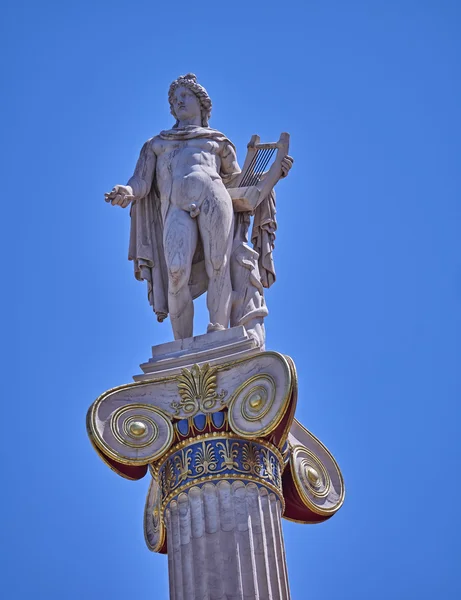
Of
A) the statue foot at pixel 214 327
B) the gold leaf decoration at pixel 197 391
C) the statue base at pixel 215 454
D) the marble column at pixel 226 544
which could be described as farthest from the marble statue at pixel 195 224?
the marble column at pixel 226 544

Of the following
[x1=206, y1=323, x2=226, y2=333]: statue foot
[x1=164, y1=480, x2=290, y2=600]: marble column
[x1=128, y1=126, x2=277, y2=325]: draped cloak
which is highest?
[x1=128, y1=126, x2=277, y2=325]: draped cloak

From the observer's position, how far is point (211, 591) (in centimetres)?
1928

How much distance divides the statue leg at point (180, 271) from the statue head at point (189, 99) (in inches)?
92.0

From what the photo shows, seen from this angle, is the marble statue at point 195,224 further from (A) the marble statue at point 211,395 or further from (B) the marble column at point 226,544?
(B) the marble column at point 226,544

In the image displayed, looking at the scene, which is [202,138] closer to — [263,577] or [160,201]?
[160,201]

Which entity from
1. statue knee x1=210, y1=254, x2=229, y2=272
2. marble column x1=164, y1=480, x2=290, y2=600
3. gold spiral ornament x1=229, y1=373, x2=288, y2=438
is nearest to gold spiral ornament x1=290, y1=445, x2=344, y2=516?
marble column x1=164, y1=480, x2=290, y2=600

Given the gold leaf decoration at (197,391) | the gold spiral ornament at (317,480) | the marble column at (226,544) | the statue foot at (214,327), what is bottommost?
the marble column at (226,544)

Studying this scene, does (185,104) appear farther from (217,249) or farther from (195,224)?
(217,249)

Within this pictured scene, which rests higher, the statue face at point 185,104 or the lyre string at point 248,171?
the statue face at point 185,104

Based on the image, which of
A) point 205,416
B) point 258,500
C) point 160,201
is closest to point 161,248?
point 160,201

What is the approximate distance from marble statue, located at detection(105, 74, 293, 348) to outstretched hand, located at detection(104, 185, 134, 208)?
0.02 m

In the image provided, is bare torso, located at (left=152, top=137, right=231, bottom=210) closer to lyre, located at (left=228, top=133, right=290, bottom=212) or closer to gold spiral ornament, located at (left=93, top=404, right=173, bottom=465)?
lyre, located at (left=228, top=133, right=290, bottom=212)

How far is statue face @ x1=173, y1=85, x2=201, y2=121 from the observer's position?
2414 cm

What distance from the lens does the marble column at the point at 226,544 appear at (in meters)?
19.3
